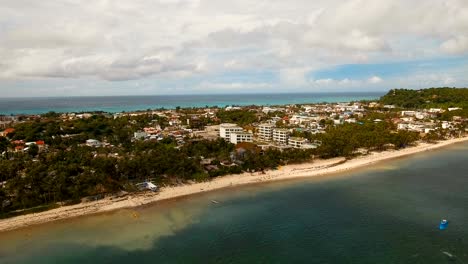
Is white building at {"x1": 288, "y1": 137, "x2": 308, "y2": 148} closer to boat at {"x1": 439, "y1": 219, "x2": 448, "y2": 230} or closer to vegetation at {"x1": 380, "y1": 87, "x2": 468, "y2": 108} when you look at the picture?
boat at {"x1": 439, "y1": 219, "x2": 448, "y2": 230}

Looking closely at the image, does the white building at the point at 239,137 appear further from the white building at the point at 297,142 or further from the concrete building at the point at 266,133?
the white building at the point at 297,142

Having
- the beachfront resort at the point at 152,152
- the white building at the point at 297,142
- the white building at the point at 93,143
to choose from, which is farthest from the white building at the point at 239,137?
the white building at the point at 93,143

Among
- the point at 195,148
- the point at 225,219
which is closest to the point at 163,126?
the point at 195,148

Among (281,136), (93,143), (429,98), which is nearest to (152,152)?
(93,143)

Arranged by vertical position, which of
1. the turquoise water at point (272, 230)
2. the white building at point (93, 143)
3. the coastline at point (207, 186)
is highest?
the white building at point (93, 143)

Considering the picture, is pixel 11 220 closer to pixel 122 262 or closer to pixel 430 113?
pixel 122 262

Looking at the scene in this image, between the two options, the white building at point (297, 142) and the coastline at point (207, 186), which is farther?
the white building at point (297, 142)

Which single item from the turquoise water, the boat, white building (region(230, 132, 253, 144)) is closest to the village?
white building (region(230, 132, 253, 144))

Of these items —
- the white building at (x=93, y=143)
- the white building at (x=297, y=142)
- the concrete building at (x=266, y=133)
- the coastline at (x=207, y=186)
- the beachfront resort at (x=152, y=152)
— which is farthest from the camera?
the concrete building at (x=266, y=133)
